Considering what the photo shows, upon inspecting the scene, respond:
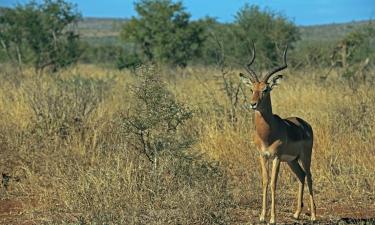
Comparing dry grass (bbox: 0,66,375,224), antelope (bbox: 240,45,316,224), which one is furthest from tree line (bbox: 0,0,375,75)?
antelope (bbox: 240,45,316,224)

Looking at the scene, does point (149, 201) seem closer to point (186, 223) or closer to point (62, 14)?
point (186, 223)

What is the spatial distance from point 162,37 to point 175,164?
1834 centimetres

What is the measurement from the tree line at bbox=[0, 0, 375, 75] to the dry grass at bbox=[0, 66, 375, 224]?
8481mm

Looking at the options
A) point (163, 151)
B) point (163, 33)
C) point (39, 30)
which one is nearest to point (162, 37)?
point (163, 33)

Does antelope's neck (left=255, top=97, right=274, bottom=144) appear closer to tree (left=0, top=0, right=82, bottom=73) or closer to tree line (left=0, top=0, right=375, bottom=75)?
tree line (left=0, top=0, right=375, bottom=75)

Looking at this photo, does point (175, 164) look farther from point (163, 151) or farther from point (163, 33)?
point (163, 33)

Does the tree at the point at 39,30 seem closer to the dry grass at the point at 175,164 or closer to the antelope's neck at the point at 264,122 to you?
the dry grass at the point at 175,164

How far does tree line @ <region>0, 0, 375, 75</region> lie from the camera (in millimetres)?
23312

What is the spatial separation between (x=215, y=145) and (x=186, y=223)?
Answer: 143 inches

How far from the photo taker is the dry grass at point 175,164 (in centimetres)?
730

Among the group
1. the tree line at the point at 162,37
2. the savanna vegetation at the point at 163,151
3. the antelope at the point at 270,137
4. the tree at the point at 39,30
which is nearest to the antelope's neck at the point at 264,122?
the antelope at the point at 270,137

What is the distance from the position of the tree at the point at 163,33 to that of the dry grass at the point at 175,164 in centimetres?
1143

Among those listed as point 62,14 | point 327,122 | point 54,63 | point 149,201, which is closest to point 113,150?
point 149,201

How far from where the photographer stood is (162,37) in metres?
26.0
